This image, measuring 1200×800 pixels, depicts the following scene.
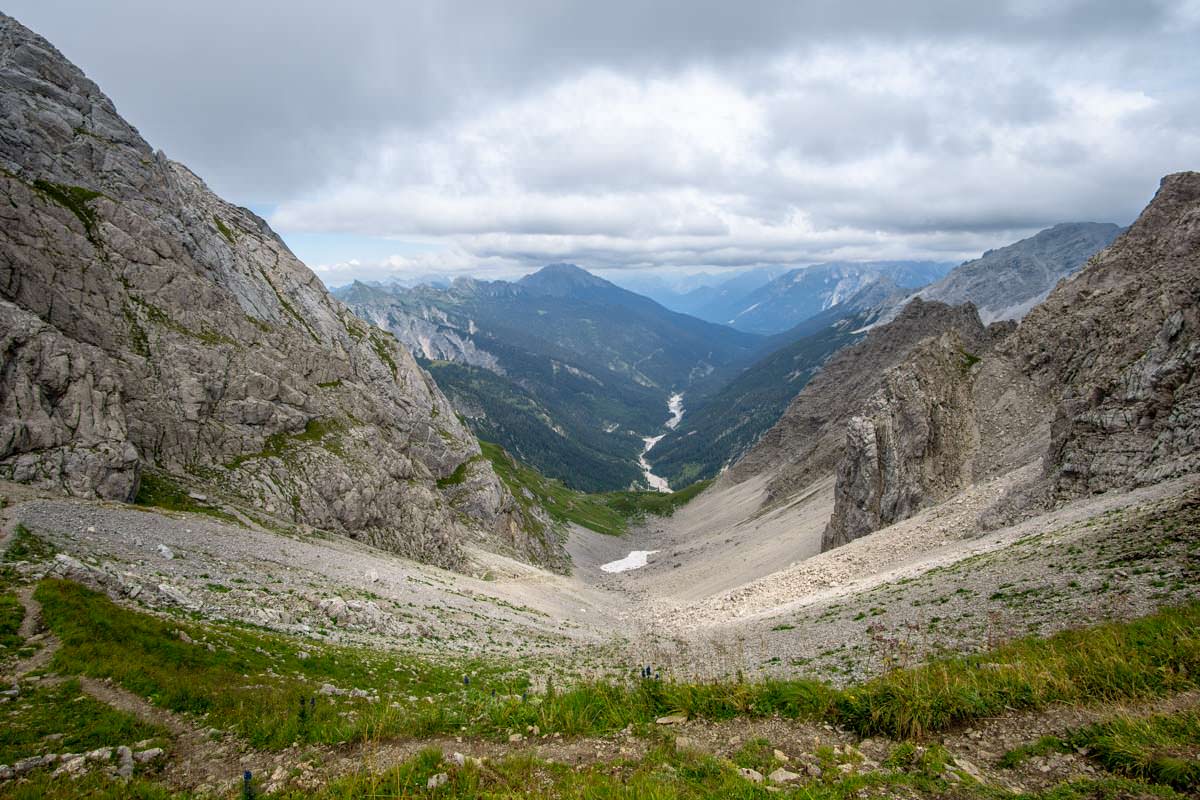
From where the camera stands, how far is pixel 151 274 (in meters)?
51.9

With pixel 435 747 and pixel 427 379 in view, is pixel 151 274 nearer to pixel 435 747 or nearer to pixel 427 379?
pixel 435 747

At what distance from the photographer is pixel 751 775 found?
9.53 meters

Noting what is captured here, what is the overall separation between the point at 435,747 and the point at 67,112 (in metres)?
81.3

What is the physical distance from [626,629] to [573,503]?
126m

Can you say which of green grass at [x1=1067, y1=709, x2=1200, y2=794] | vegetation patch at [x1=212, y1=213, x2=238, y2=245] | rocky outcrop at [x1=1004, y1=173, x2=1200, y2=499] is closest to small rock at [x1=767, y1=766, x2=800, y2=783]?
green grass at [x1=1067, y1=709, x2=1200, y2=794]

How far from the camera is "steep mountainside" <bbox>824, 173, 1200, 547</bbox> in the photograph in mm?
33906

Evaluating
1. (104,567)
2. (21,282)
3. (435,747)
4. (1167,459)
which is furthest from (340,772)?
(21,282)

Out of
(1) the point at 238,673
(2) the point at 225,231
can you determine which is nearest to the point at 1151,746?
(1) the point at 238,673

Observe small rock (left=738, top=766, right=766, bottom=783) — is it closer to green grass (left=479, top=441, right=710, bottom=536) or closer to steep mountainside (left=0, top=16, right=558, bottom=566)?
steep mountainside (left=0, top=16, right=558, bottom=566)

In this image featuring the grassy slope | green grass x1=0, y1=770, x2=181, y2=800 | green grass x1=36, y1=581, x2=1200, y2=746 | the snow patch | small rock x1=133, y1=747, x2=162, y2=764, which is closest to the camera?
green grass x1=0, y1=770, x2=181, y2=800

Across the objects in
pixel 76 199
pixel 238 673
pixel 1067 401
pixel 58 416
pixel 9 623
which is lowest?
pixel 238 673

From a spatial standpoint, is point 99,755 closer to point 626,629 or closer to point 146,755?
point 146,755

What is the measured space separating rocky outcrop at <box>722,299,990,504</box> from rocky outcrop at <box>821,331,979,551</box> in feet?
147

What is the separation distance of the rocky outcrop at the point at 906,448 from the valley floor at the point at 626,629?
14241 millimetres
